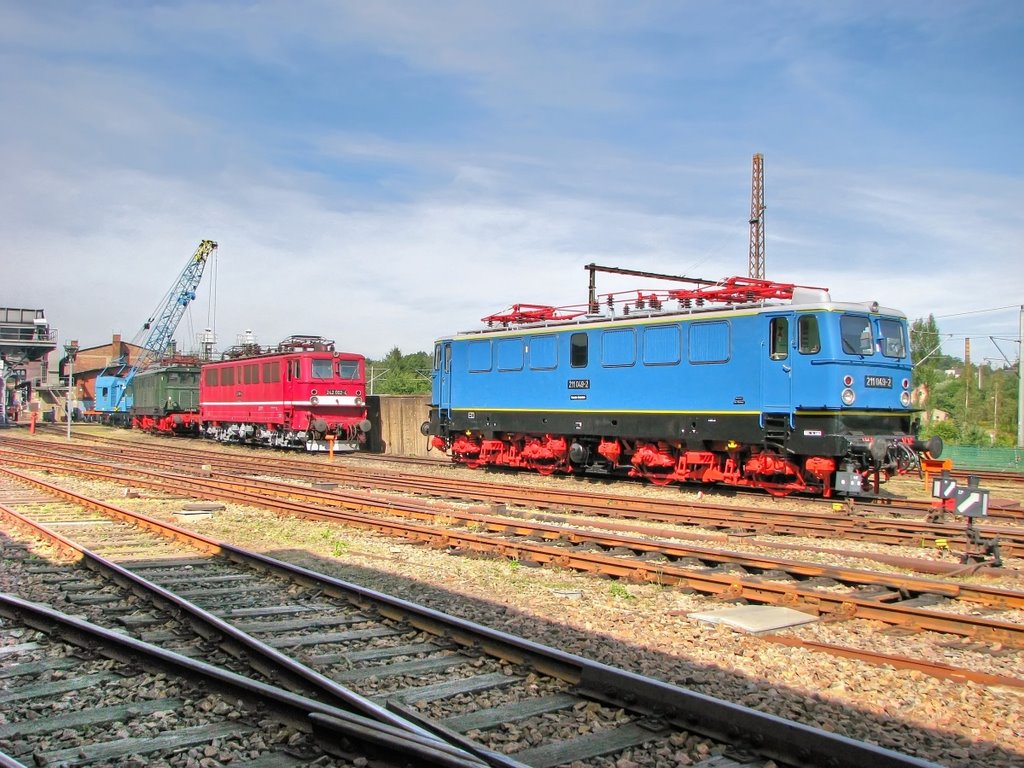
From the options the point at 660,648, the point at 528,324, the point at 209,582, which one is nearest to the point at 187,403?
the point at 528,324

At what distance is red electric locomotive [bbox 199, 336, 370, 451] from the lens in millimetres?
28641

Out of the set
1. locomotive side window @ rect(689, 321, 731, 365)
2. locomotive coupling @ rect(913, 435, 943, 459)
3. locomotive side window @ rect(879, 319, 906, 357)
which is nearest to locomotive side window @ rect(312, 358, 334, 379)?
locomotive side window @ rect(689, 321, 731, 365)

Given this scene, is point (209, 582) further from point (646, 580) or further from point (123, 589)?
point (646, 580)

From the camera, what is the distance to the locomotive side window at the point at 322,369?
28859mm

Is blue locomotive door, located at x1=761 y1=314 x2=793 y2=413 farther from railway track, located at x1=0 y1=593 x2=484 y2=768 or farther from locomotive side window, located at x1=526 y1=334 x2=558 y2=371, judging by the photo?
railway track, located at x1=0 y1=593 x2=484 y2=768

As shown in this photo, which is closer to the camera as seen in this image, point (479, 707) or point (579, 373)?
point (479, 707)

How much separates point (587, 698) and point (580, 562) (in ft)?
13.7

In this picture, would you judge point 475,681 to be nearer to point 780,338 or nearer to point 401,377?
point 780,338

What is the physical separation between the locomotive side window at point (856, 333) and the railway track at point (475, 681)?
10406 mm

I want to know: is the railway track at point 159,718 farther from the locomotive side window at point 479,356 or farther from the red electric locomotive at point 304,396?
the red electric locomotive at point 304,396

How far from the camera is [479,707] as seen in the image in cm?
520

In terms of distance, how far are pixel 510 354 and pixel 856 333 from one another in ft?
28.1

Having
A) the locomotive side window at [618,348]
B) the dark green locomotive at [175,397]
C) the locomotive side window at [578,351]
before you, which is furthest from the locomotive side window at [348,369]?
the locomotive side window at [618,348]

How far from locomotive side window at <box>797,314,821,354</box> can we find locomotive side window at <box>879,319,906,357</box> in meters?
1.54
